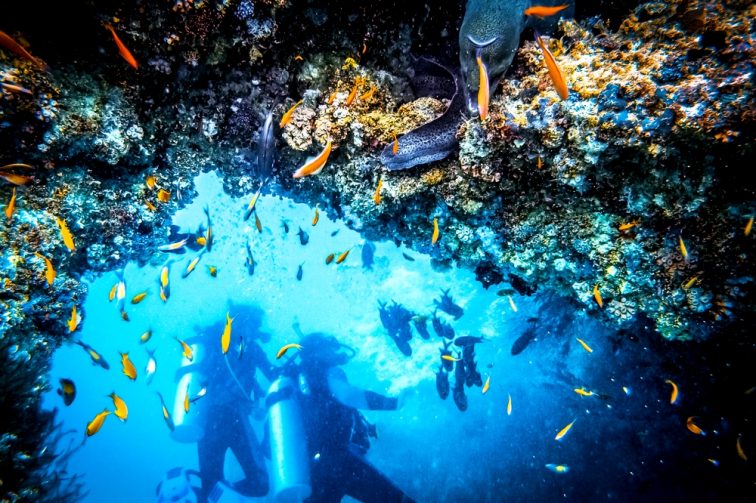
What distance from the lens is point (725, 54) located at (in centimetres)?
286

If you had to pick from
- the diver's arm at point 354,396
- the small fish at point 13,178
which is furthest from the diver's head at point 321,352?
the small fish at point 13,178

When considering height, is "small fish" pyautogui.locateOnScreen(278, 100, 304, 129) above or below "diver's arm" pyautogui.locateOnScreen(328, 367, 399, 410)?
above

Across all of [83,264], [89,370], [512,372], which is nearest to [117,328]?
[89,370]

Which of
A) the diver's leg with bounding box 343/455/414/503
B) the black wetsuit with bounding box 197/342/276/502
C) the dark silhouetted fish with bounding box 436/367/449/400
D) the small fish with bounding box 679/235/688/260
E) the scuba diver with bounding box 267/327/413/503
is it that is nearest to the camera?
the small fish with bounding box 679/235/688/260

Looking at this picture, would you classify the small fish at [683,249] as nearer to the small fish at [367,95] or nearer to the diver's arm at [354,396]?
the small fish at [367,95]

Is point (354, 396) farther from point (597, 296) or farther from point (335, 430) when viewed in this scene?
Answer: point (597, 296)

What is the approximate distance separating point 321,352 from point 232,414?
14.4 feet

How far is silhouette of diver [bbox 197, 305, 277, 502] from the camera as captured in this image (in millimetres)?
12773

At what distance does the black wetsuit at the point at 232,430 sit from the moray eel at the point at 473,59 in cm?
1339

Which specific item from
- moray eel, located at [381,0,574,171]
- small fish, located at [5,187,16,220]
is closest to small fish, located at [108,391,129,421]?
small fish, located at [5,187,16,220]

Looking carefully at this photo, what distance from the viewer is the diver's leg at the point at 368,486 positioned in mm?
11000

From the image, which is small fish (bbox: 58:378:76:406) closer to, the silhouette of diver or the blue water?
the blue water

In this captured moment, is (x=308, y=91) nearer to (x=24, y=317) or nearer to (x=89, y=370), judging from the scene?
(x=24, y=317)

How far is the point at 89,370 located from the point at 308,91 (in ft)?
203
